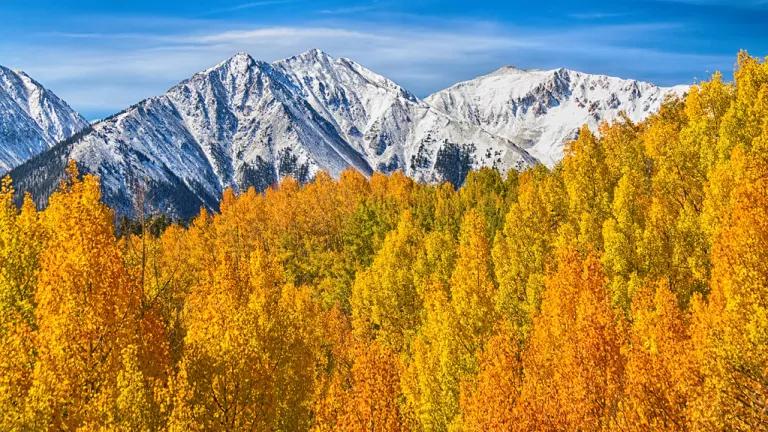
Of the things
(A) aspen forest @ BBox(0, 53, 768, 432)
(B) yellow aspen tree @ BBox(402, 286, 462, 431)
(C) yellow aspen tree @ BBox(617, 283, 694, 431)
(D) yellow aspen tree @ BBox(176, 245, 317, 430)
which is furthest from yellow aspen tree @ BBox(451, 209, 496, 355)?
(D) yellow aspen tree @ BBox(176, 245, 317, 430)

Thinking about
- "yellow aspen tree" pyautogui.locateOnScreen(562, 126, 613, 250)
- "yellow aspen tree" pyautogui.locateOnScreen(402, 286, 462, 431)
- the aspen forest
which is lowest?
"yellow aspen tree" pyautogui.locateOnScreen(402, 286, 462, 431)

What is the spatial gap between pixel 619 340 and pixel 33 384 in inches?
1266

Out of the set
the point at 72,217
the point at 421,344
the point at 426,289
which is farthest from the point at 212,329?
the point at 426,289

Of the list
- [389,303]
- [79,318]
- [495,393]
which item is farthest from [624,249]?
[79,318]

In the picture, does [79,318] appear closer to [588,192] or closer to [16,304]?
[16,304]

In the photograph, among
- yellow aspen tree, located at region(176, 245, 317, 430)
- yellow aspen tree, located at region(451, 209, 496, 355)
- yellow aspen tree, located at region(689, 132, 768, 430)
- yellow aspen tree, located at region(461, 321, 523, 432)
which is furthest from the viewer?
yellow aspen tree, located at region(451, 209, 496, 355)

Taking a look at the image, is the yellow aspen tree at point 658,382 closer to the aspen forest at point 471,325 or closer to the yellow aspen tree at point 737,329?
the aspen forest at point 471,325

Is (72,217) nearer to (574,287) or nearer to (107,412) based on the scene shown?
(107,412)

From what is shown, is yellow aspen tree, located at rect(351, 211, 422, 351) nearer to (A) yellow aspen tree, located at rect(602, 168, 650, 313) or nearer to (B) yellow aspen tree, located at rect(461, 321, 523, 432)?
(A) yellow aspen tree, located at rect(602, 168, 650, 313)

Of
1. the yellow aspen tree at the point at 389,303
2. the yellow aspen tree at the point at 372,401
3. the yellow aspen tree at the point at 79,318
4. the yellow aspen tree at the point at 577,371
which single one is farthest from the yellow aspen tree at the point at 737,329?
the yellow aspen tree at the point at 389,303

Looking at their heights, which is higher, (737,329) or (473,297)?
(737,329)

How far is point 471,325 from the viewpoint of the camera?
5125cm

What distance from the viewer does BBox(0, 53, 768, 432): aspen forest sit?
2797cm

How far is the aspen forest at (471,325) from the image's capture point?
91.8 ft
